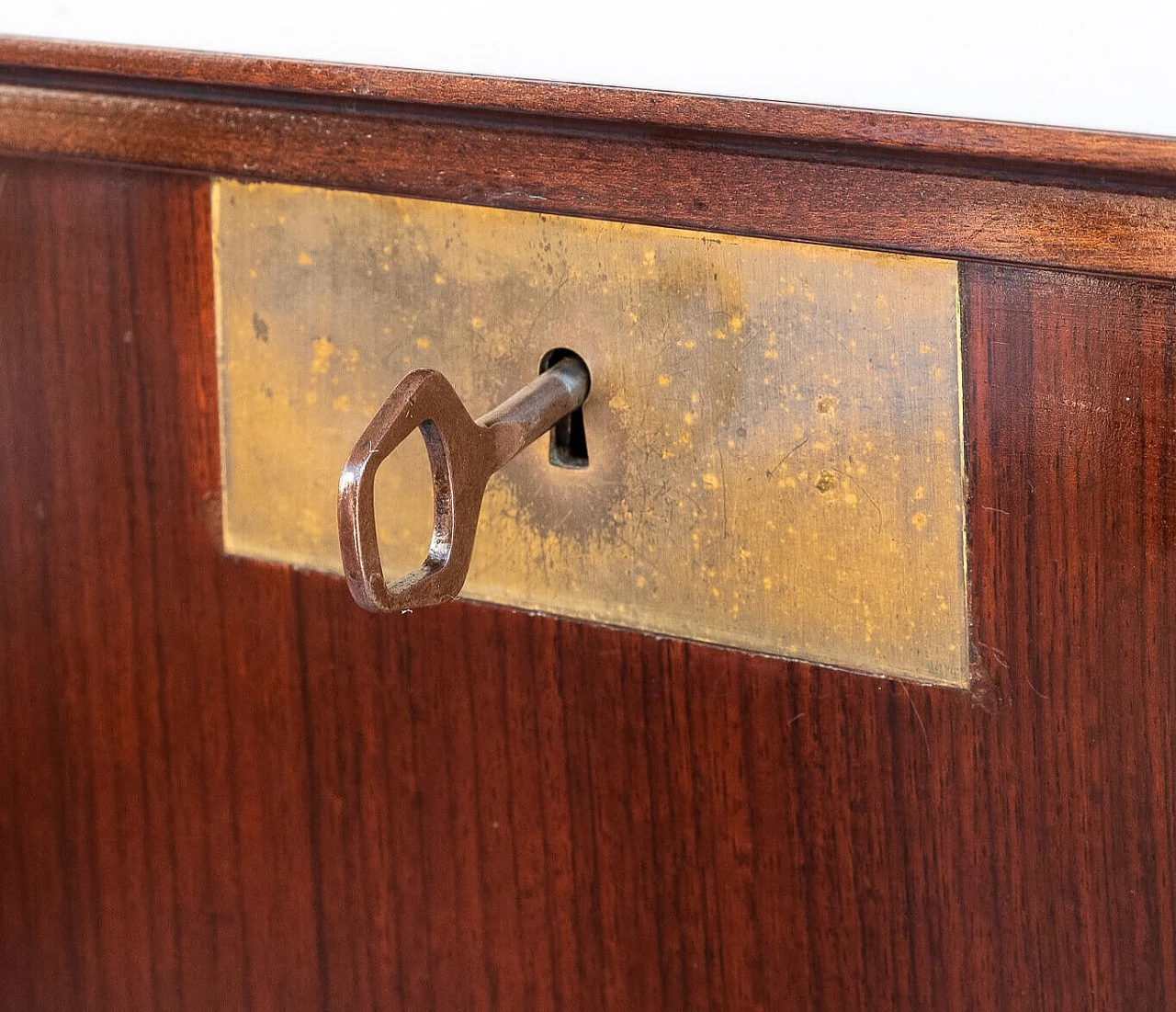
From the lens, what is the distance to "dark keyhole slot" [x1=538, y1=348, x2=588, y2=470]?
531mm

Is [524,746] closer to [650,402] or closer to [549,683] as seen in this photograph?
[549,683]

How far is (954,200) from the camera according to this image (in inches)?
17.4

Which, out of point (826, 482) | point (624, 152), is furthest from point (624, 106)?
point (826, 482)

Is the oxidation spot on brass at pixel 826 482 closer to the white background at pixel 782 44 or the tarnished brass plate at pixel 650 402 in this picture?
the tarnished brass plate at pixel 650 402

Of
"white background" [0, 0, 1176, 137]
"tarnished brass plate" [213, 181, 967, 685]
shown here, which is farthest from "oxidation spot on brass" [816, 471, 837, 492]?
"white background" [0, 0, 1176, 137]

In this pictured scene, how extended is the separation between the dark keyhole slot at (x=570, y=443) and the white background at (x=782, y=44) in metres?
0.10

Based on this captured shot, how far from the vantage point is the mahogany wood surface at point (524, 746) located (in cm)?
47

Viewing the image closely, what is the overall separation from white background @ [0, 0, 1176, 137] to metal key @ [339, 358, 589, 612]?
102 millimetres

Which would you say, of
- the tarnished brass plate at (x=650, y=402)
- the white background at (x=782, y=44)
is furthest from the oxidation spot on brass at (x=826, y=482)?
the white background at (x=782, y=44)

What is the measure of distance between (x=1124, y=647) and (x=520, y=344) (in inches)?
7.7

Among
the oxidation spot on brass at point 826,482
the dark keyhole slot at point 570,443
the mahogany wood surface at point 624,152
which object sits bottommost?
the oxidation spot on brass at point 826,482

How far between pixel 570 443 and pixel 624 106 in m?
0.11

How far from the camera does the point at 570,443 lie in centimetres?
54

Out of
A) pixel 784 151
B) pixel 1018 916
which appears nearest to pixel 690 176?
pixel 784 151
